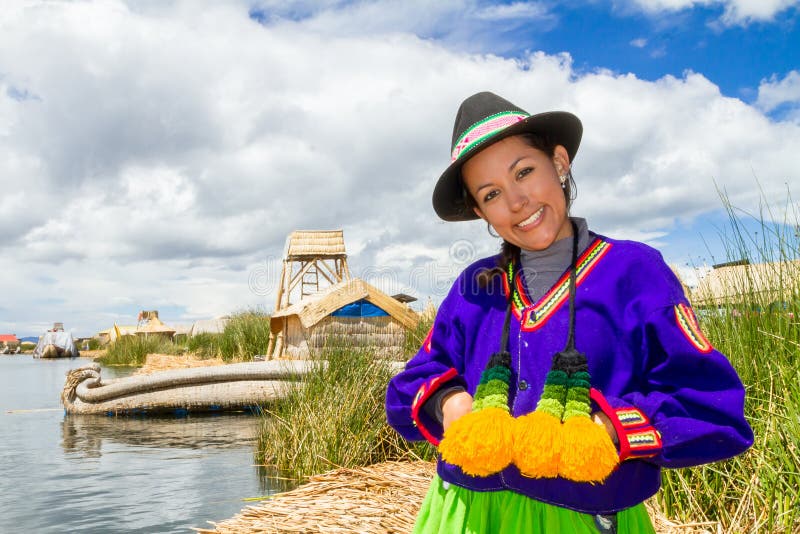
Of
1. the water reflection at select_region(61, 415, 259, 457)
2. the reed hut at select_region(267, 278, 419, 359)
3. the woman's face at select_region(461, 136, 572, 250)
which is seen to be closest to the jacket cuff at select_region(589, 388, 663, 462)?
the woman's face at select_region(461, 136, 572, 250)

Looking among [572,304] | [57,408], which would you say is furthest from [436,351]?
[57,408]

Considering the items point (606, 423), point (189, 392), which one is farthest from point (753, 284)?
point (189, 392)

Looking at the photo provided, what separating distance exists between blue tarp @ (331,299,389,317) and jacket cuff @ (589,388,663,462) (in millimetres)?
12190

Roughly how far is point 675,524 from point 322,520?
175 centimetres

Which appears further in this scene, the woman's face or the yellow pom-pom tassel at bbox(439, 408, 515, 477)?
the woman's face

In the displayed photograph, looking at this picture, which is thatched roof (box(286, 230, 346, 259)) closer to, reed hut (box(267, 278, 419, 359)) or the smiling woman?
Result: reed hut (box(267, 278, 419, 359))

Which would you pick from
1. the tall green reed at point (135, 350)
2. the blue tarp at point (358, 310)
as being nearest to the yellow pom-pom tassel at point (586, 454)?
the blue tarp at point (358, 310)

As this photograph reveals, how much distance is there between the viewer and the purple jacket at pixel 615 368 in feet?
4.54

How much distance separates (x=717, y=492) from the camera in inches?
135

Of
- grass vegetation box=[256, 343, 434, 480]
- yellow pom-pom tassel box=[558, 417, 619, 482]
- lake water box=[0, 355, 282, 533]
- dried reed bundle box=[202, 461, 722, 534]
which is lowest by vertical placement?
lake water box=[0, 355, 282, 533]

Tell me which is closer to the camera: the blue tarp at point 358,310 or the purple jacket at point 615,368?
the purple jacket at point 615,368

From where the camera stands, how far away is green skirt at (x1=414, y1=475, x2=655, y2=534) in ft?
4.84

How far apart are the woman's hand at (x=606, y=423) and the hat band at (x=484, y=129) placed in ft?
2.30

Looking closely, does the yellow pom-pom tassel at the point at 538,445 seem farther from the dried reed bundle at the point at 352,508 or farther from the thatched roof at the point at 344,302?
the thatched roof at the point at 344,302
